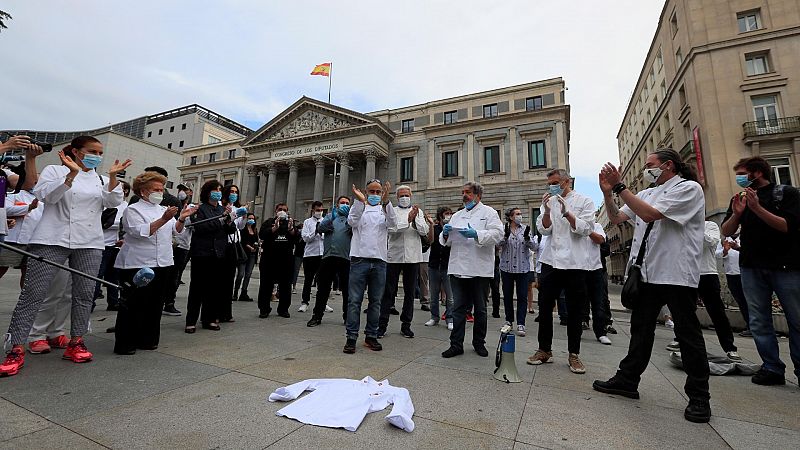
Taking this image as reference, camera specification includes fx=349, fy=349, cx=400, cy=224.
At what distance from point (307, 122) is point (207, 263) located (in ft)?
105

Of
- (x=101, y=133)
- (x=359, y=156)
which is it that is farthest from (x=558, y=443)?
(x=101, y=133)

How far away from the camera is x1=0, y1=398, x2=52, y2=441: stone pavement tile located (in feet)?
6.20

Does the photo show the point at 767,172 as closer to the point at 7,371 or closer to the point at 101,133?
the point at 7,371

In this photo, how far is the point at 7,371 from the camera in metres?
2.77

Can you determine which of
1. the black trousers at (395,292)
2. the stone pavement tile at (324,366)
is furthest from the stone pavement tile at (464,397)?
the black trousers at (395,292)

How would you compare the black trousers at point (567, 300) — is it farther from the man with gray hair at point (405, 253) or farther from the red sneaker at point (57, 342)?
the red sneaker at point (57, 342)

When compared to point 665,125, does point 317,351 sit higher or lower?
lower

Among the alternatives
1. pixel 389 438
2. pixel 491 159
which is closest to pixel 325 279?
pixel 389 438

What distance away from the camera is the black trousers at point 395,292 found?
16.0 feet

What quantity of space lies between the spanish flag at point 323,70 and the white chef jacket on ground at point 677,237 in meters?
33.8

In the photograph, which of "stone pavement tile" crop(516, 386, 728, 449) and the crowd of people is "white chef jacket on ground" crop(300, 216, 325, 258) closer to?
the crowd of people

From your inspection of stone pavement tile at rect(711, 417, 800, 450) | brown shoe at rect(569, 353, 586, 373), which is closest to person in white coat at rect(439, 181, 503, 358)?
brown shoe at rect(569, 353, 586, 373)

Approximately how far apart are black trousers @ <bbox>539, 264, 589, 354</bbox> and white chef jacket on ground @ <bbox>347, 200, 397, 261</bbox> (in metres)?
1.97

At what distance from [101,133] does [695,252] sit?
59.6m
